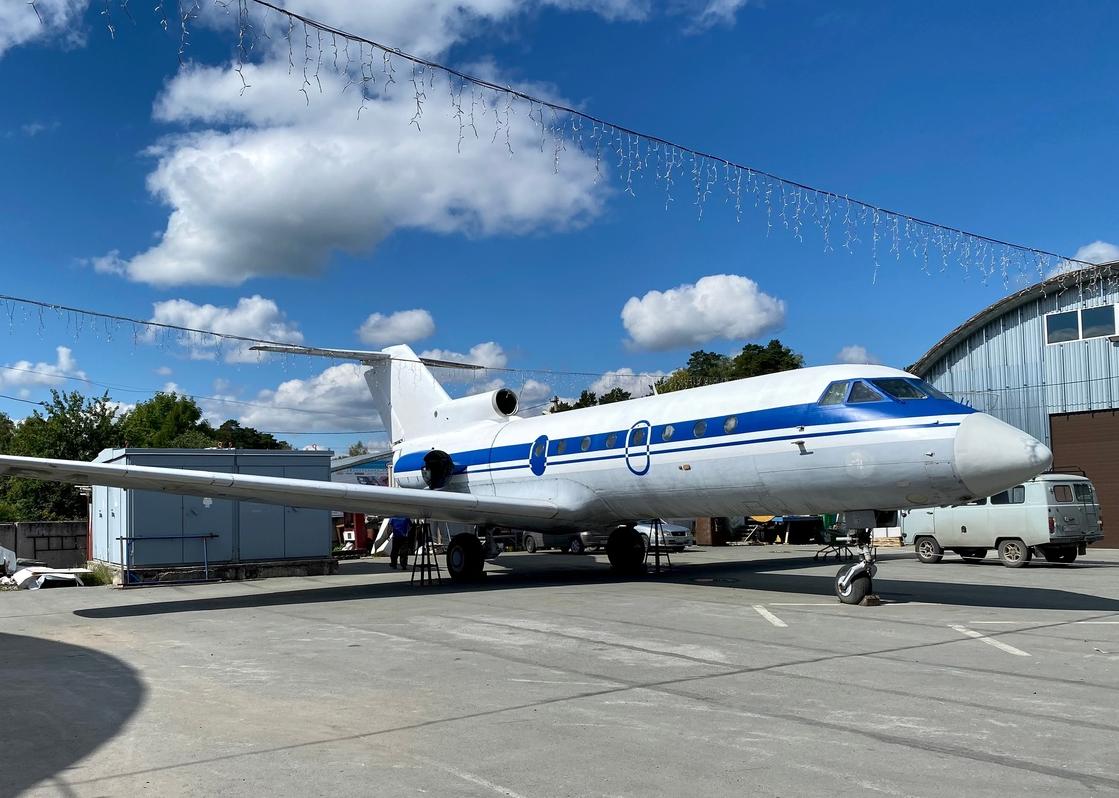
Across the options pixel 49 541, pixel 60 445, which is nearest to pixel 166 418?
pixel 60 445

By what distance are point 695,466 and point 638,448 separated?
1.51m

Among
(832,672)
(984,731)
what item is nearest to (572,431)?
(832,672)

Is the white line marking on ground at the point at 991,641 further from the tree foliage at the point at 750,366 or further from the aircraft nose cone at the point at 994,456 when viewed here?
the tree foliage at the point at 750,366

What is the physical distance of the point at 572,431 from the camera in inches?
721

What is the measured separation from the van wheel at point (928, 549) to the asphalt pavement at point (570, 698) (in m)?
8.53

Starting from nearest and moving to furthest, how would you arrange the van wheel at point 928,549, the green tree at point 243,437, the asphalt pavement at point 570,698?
1. the asphalt pavement at point 570,698
2. the van wheel at point 928,549
3. the green tree at point 243,437

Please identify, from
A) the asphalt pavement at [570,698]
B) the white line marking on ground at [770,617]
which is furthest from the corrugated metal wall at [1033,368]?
the white line marking on ground at [770,617]

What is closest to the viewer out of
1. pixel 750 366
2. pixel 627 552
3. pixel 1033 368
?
pixel 627 552

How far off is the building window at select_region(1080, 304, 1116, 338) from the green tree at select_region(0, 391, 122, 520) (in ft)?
130

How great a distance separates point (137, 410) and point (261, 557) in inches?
2569

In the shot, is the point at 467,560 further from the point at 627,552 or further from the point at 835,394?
the point at 835,394

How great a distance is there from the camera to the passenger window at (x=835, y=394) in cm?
1333

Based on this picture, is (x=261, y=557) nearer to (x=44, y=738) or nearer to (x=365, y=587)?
(x=365, y=587)

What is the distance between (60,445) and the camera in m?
38.5
